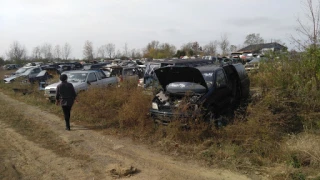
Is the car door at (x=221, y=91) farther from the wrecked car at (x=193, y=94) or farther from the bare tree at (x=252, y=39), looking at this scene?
the bare tree at (x=252, y=39)

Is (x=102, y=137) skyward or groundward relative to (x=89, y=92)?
groundward

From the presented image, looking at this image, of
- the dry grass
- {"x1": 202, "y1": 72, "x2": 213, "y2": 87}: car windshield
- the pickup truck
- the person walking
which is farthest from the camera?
the pickup truck

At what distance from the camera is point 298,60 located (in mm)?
9117

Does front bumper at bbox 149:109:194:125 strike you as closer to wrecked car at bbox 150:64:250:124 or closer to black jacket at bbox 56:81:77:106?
wrecked car at bbox 150:64:250:124

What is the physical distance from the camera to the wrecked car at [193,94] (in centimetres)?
734

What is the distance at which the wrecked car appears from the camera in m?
7.34

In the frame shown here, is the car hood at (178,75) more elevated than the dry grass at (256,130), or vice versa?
the car hood at (178,75)

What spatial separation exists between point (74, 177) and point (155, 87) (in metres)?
4.68

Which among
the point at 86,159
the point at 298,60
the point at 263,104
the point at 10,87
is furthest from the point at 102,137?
the point at 10,87

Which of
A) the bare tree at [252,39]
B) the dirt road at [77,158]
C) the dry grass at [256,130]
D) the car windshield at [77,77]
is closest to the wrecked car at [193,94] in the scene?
the dry grass at [256,130]

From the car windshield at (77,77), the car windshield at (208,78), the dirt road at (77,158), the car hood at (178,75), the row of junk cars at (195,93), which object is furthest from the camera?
the car windshield at (77,77)

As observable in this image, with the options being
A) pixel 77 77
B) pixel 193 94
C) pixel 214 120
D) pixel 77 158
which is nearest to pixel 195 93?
pixel 193 94

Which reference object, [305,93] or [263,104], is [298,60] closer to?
[305,93]

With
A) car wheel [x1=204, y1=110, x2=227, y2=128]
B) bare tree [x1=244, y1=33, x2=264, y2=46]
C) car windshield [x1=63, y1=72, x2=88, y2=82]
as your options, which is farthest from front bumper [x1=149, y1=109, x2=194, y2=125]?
bare tree [x1=244, y1=33, x2=264, y2=46]
